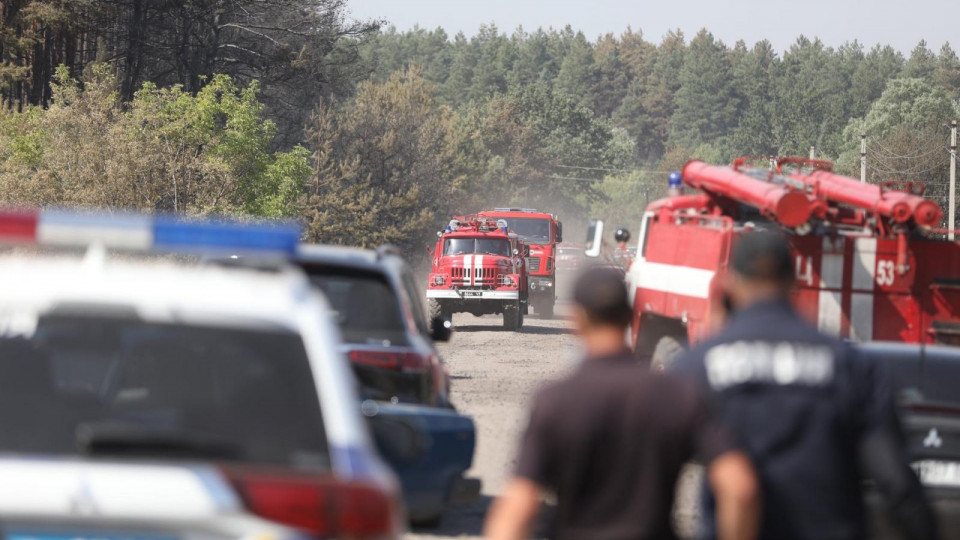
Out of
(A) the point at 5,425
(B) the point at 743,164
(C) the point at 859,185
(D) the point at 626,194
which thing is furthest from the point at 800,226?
(D) the point at 626,194

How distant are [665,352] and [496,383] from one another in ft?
17.7

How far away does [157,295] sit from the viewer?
14.1 ft

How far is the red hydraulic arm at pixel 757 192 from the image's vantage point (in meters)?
14.8

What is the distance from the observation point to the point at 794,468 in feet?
15.6

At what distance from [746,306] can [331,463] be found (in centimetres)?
149

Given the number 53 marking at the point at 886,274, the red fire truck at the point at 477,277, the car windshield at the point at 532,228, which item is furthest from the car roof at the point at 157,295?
the car windshield at the point at 532,228

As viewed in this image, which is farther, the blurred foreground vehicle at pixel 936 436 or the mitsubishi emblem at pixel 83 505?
the blurred foreground vehicle at pixel 936 436

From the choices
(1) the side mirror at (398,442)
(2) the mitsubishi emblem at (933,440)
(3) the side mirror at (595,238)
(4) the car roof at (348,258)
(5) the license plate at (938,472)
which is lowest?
(5) the license plate at (938,472)

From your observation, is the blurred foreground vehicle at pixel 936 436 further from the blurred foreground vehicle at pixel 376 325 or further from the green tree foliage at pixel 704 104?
the green tree foliage at pixel 704 104

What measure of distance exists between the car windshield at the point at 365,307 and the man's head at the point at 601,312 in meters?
5.12

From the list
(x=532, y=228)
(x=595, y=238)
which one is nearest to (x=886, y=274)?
(x=595, y=238)

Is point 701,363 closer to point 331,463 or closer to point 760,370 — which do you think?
point 760,370

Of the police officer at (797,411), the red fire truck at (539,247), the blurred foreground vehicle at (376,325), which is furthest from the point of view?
the red fire truck at (539,247)

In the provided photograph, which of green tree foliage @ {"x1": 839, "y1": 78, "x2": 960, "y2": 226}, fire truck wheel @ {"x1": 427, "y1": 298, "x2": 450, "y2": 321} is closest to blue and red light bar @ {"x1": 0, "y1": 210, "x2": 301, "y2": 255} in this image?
fire truck wheel @ {"x1": 427, "y1": 298, "x2": 450, "y2": 321}
